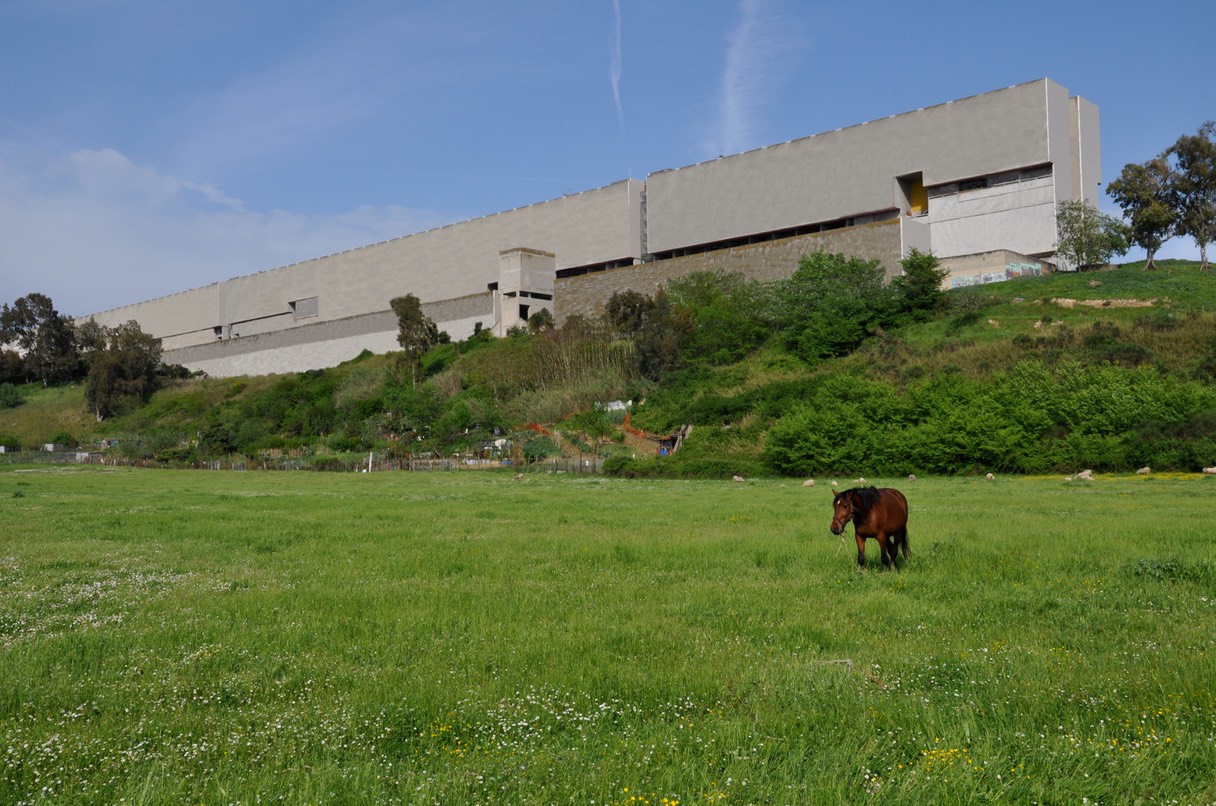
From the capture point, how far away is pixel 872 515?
30.2 ft

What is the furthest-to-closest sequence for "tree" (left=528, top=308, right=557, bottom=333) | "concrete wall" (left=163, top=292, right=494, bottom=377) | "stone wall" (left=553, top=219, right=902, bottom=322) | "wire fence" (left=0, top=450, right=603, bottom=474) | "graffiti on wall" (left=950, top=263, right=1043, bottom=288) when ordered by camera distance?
"concrete wall" (left=163, top=292, right=494, bottom=377), "tree" (left=528, top=308, right=557, bottom=333), "stone wall" (left=553, top=219, right=902, bottom=322), "graffiti on wall" (left=950, top=263, right=1043, bottom=288), "wire fence" (left=0, top=450, right=603, bottom=474)

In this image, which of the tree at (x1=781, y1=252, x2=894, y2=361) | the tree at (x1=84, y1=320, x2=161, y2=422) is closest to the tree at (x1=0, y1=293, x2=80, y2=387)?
the tree at (x1=84, y1=320, x2=161, y2=422)

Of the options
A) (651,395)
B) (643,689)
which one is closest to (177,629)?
(643,689)

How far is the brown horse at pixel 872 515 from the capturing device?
9117 mm

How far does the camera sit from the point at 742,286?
58.3m

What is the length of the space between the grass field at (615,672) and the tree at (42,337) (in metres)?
94.6

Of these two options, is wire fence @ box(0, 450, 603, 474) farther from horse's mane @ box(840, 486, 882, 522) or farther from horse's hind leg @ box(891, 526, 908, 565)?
horse's mane @ box(840, 486, 882, 522)

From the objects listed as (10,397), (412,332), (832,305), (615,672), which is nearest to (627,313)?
(832,305)

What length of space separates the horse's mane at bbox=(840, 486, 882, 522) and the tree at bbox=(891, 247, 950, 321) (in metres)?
40.4

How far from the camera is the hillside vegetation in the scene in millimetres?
30703

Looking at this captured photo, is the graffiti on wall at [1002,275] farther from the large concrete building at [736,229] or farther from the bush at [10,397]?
the bush at [10,397]

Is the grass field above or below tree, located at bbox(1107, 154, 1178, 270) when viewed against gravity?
below

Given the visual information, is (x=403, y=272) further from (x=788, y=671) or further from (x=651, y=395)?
(x=788, y=671)

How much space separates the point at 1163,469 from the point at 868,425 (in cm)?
953
